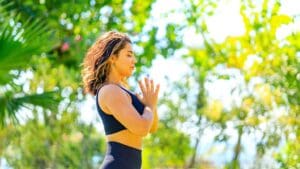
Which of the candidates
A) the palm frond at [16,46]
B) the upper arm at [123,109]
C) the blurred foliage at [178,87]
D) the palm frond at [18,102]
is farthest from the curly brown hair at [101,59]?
the blurred foliage at [178,87]

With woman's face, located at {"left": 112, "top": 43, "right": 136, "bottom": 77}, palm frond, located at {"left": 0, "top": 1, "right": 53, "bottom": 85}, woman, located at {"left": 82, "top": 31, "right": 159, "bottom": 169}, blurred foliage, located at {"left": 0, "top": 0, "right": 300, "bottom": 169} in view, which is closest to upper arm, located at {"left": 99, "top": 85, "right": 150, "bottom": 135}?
woman, located at {"left": 82, "top": 31, "right": 159, "bottom": 169}

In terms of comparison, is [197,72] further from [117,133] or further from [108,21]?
[117,133]

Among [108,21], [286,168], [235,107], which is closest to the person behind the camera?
[286,168]

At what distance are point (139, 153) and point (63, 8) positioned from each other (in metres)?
6.19

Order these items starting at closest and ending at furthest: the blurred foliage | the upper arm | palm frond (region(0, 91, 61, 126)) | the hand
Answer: the upper arm
the hand
palm frond (region(0, 91, 61, 126))
the blurred foliage

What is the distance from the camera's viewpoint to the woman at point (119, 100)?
2.97 m

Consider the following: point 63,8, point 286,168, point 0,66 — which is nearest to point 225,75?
point 286,168

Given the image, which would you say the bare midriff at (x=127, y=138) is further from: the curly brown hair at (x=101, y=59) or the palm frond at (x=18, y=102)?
the palm frond at (x=18, y=102)

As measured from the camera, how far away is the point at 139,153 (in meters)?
3.06

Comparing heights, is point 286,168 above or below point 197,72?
below

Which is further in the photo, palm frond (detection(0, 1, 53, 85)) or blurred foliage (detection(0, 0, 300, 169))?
blurred foliage (detection(0, 0, 300, 169))

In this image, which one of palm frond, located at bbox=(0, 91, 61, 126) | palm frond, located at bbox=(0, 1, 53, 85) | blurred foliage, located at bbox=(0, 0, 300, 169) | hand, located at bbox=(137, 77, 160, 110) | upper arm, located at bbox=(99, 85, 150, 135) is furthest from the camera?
blurred foliage, located at bbox=(0, 0, 300, 169)

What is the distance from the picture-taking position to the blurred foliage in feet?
24.5

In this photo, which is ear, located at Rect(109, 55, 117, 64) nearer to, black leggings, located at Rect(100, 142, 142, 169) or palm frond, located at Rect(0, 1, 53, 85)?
black leggings, located at Rect(100, 142, 142, 169)
